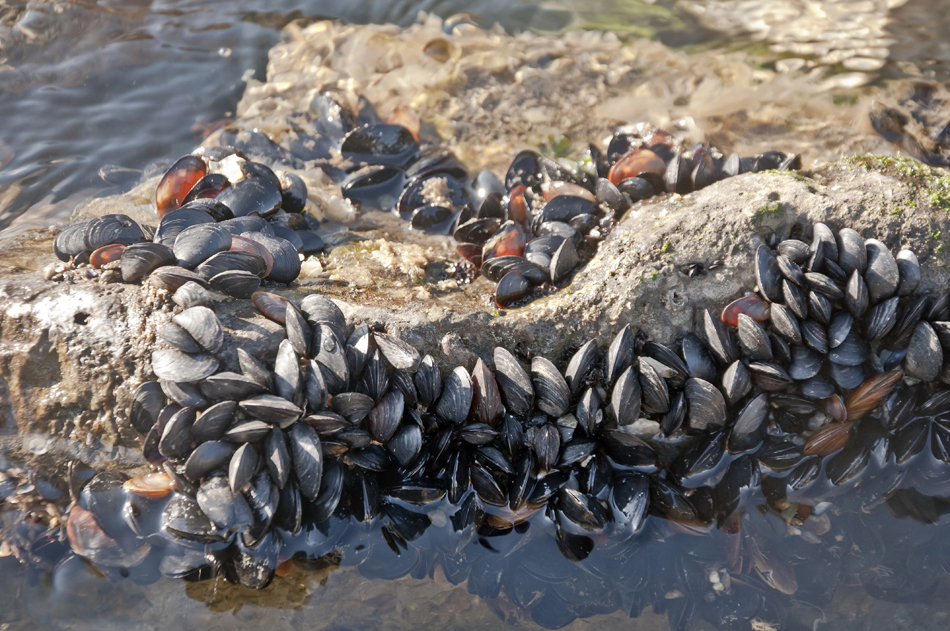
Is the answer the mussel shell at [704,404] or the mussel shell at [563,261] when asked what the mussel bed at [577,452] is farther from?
the mussel shell at [563,261]

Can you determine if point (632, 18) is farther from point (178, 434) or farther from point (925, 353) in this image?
point (178, 434)

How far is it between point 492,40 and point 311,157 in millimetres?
2694

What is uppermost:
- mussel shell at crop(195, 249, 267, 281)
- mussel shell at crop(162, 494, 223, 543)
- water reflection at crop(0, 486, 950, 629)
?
mussel shell at crop(195, 249, 267, 281)

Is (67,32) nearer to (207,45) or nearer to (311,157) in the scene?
(207,45)

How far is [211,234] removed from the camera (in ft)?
11.1

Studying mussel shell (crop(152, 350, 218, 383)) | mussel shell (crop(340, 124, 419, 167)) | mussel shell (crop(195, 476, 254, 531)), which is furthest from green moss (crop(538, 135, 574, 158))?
mussel shell (crop(195, 476, 254, 531))

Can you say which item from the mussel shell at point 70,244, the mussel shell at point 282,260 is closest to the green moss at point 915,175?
the mussel shell at point 282,260

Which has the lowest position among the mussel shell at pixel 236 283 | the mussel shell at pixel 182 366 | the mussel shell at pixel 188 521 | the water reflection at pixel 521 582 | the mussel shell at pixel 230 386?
the water reflection at pixel 521 582

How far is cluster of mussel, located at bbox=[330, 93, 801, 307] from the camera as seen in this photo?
3.95 m

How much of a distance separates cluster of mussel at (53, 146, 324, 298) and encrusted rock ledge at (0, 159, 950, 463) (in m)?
0.17

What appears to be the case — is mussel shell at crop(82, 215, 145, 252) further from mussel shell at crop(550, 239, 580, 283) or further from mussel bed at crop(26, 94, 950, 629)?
mussel shell at crop(550, 239, 580, 283)

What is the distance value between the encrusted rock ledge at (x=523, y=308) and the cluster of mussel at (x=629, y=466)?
0.46 feet

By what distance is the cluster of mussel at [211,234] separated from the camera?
3275 mm

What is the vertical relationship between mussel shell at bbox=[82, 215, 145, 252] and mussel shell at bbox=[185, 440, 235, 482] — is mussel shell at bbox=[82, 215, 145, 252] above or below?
above
